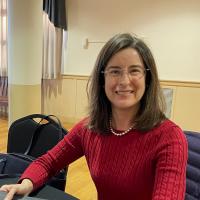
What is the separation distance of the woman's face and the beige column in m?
2.34

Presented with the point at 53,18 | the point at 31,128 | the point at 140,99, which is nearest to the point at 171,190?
the point at 140,99

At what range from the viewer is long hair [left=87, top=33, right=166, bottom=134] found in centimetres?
92

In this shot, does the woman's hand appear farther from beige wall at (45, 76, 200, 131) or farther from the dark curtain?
the dark curtain

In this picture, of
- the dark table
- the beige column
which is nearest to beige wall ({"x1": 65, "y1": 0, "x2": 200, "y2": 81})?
the beige column

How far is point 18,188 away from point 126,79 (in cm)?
52

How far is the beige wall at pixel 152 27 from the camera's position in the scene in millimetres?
3629

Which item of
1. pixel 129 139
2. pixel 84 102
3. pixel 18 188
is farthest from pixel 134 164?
pixel 84 102

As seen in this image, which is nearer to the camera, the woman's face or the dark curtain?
the woman's face

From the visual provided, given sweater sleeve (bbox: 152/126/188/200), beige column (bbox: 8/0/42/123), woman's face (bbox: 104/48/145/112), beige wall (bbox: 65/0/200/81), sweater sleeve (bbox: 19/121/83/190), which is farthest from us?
beige wall (bbox: 65/0/200/81)

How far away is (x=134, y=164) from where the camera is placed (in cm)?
89

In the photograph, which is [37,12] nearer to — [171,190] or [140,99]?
[140,99]

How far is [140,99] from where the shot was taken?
0.97 meters

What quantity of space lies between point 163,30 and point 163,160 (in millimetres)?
3250

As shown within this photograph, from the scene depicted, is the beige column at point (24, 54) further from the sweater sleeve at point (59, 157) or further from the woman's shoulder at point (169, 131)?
the woman's shoulder at point (169, 131)
